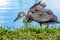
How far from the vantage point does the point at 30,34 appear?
155 inches

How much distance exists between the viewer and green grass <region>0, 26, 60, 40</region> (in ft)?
12.4

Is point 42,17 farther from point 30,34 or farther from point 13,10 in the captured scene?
point 13,10

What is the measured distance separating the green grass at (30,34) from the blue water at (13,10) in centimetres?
49

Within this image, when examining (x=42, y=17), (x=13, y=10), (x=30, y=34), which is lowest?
(x=30, y=34)

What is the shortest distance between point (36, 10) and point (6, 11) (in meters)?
1.12

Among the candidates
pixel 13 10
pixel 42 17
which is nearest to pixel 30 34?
pixel 42 17

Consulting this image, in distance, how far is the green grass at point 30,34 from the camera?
3773 mm

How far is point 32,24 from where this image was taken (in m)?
4.57

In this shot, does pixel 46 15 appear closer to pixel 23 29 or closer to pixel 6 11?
pixel 23 29

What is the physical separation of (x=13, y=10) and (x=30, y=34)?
1575 millimetres

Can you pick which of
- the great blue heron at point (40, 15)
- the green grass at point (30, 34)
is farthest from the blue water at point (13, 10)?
the green grass at point (30, 34)

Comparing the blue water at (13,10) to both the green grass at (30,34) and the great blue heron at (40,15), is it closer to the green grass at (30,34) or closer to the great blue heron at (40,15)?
the great blue heron at (40,15)

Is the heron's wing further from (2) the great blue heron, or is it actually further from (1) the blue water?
(1) the blue water

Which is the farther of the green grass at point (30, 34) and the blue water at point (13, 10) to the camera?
the blue water at point (13, 10)
